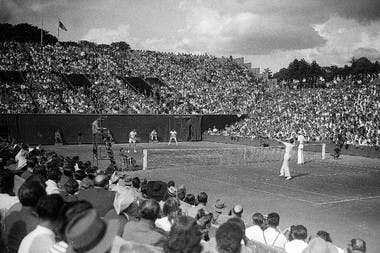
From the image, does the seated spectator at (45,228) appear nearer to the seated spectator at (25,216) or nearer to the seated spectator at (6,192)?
the seated spectator at (25,216)

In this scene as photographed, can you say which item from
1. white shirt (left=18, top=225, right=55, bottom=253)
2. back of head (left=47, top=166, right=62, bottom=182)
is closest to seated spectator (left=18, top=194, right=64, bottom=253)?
white shirt (left=18, top=225, right=55, bottom=253)

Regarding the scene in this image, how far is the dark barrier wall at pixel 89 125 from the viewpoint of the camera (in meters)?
37.9

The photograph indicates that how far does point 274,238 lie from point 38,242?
4362 millimetres

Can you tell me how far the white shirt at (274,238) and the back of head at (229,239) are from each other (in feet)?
11.0

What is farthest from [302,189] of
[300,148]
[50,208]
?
[50,208]

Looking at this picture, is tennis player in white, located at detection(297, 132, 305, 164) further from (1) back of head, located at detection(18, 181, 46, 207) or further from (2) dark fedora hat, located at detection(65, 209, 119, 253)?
(2) dark fedora hat, located at detection(65, 209, 119, 253)

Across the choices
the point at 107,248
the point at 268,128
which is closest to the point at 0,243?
the point at 107,248

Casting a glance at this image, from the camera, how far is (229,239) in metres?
3.98

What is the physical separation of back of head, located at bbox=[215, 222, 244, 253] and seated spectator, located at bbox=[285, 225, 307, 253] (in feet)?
8.94

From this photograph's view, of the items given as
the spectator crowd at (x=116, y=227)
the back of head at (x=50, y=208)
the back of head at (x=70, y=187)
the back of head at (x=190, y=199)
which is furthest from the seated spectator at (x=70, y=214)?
the back of head at (x=190, y=199)

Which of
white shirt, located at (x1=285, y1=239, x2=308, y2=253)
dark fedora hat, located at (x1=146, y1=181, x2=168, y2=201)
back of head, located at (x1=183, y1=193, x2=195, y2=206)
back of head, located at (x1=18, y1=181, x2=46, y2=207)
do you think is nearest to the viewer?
back of head, located at (x1=18, y1=181, x2=46, y2=207)

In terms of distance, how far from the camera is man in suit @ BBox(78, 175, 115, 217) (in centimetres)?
696

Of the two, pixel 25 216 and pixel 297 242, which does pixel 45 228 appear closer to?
pixel 25 216

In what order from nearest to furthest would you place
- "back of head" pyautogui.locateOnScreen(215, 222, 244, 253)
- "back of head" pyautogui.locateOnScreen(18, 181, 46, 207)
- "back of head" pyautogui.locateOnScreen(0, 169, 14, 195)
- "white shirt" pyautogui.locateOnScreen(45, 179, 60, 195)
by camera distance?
"back of head" pyautogui.locateOnScreen(215, 222, 244, 253) < "back of head" pyautogui.locateOnScreen(18, 181, 46, 207) < "back of head" pyautogui.locateOnScreen(0, 169, 14, 195) < "white shirt" pyautogui.locateOnScreen(45, 179, 60, 195)
